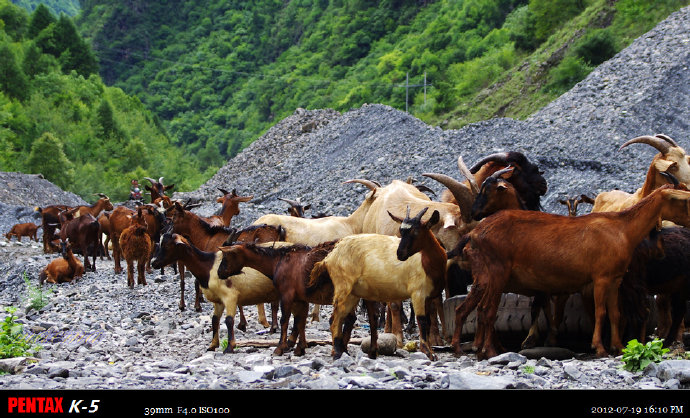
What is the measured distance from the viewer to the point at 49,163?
50219mm

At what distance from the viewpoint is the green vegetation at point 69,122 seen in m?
55.1

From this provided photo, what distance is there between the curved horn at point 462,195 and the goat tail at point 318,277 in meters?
1.76

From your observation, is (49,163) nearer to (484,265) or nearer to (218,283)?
(218,283)

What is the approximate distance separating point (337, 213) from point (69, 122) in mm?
55695

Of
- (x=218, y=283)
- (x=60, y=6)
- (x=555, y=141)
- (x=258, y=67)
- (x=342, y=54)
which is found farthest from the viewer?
(x=60, y=6)

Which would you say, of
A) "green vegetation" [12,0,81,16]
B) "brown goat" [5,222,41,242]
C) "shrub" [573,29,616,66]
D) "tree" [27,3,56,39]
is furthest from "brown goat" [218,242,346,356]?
"green vegetation" [12,0,81,16]

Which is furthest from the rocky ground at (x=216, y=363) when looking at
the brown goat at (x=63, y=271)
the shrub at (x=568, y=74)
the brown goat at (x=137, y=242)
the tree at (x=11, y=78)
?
the tree at (x=11, y=78)

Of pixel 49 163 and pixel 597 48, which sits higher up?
pixel 597 48

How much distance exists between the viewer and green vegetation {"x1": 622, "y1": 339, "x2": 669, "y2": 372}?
6.92 metres

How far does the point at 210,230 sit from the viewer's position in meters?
12.5

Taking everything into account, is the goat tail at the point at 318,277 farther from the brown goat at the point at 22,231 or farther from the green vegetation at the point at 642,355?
the brown goat at the point at 22,231

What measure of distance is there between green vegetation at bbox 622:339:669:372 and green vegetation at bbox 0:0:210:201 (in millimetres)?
46372

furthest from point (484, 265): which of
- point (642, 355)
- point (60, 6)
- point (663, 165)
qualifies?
point (60, 6)

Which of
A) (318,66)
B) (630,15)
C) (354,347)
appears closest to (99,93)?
(318,66)
